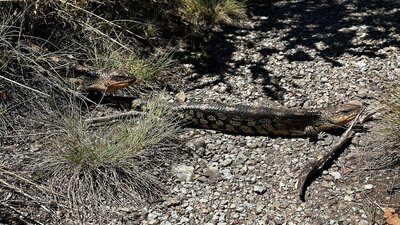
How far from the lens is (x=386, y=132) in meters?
5.55

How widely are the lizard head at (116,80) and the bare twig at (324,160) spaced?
2211mm

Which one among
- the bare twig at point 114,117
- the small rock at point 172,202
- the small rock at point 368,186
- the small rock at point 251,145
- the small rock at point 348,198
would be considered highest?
the bare twig at point 114,117

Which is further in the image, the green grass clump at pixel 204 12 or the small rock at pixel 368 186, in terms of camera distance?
the green grass clump at pixel 204 12

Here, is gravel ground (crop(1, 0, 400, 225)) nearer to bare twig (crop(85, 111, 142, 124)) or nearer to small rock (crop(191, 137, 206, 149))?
small rock (crop(191, 137, 206, 149))

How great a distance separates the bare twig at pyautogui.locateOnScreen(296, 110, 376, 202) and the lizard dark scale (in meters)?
0.13

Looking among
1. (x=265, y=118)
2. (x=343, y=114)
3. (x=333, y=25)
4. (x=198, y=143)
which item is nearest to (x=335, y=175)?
(x=343, y=114)

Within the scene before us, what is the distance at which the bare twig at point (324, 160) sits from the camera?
5.29 metres

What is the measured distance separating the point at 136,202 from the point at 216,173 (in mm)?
920

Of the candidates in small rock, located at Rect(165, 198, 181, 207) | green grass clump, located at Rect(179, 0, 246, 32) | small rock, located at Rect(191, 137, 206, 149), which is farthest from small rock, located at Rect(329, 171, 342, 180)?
green grass clump, located at Rect(179, 0, 246, 32)

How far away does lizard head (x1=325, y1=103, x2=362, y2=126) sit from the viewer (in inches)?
240

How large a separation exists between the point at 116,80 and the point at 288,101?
6.75 ft

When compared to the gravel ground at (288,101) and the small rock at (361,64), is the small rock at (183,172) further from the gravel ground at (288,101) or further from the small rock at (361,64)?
the small rock at (361,64)

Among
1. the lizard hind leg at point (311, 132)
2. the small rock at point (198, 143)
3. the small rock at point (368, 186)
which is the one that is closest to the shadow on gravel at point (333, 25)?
the lizard hind leg at point (311, 132)

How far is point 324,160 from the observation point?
5.59 m
